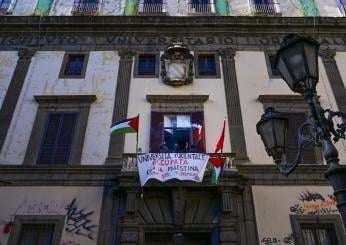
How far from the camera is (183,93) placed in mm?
14211

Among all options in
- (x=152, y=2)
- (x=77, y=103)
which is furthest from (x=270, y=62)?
(x=77, y=103)

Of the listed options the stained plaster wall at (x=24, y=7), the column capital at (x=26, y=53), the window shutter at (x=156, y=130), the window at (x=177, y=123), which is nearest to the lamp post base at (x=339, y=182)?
the window at (x=177, y=123)

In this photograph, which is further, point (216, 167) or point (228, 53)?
point (228, 53)

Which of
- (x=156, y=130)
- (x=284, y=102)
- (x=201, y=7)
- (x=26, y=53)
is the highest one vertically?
(x=201, y=7)

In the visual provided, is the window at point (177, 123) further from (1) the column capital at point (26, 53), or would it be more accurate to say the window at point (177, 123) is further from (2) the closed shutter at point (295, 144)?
(1) the column capital at point (26, 53)

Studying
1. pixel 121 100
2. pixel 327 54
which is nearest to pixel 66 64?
pixel 121 100

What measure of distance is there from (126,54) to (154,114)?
342 cm

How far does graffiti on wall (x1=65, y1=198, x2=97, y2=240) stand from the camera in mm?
11125

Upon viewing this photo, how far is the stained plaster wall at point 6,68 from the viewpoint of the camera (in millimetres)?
14453

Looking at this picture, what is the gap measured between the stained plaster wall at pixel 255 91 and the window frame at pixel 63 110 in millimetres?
5707

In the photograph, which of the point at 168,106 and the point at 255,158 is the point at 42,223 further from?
the point at 255,158

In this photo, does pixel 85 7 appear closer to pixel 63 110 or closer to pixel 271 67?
pixel 63 110

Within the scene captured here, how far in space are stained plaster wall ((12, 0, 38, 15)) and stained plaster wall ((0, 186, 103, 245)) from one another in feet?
29.2

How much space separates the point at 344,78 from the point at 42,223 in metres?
12.2
